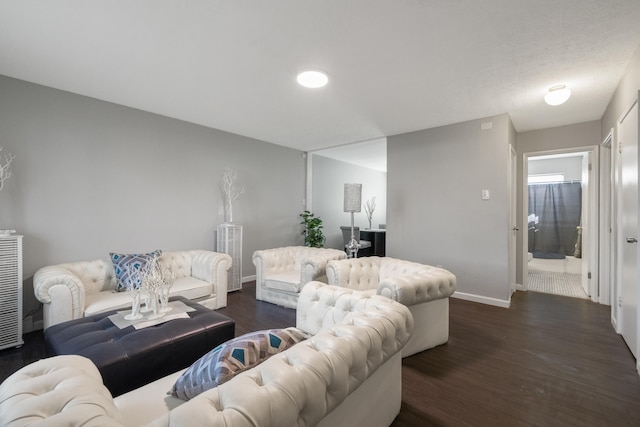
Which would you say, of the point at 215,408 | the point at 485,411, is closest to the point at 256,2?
the point at 215,408

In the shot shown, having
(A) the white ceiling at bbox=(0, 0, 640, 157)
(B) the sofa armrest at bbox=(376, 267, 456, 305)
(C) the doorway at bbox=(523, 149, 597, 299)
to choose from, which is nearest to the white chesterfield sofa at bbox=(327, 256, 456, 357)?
(B) the sofa armrest at bbox=(376, 267, 456, 305)

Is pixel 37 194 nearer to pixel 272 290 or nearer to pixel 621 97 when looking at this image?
pixel 272 290

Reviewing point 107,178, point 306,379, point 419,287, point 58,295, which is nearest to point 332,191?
point 107,178

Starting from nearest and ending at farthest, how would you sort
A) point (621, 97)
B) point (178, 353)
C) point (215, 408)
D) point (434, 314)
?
point (215, 408)
point (178, 353)
point (434, 314)
point (621, 97)

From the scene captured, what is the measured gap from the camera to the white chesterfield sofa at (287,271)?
3418 mm

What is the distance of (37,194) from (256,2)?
3020mm

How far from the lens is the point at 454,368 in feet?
7.09

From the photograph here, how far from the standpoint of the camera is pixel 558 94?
2867mm

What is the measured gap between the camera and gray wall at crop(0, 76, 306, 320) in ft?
9.30

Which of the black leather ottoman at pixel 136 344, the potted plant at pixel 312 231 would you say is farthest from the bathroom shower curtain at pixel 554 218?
the black leather ottoman at pixel 136 344

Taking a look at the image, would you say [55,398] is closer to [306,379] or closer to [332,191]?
[306,379]

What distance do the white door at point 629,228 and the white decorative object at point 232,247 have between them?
4.33 meters

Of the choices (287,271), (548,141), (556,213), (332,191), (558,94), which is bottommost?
(287,271)

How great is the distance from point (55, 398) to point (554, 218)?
373 inches
